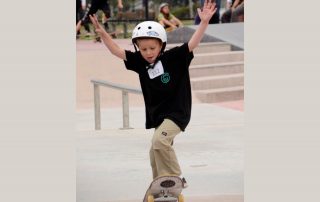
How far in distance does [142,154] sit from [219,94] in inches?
268

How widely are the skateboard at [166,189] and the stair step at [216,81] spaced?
10456mm

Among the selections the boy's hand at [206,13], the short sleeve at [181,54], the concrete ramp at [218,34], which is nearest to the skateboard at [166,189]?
the short sleeve at [181,54]

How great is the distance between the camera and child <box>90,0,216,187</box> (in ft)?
21.8

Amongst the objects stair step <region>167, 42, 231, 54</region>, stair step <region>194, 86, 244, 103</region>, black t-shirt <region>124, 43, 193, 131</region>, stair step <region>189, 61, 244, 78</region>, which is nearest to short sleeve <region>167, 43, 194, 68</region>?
black t-shirt <region>124, 43, 193, 131</region>

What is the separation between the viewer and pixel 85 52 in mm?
19469

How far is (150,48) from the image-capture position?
21.9ft

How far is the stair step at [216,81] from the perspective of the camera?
55.9ft

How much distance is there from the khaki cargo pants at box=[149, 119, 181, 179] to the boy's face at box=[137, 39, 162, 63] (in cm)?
50

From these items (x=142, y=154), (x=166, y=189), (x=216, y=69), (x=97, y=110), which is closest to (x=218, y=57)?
(x=216, y=69)

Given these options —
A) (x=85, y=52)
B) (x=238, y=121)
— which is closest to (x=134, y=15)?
(x=85, y=52)

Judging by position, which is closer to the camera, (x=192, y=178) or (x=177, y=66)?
(x=177, y=66)

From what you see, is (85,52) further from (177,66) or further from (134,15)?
(177,66)

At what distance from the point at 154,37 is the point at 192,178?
2.10 meters

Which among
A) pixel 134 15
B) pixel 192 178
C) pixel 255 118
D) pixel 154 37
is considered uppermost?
pixel 134 15
